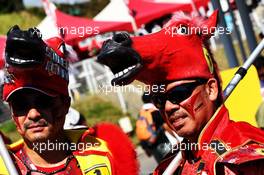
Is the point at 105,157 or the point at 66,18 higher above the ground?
the point at 66,18

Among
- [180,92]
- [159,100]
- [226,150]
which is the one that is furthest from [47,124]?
[226,150]

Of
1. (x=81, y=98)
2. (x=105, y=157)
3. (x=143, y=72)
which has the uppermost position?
(x=143, y=72)

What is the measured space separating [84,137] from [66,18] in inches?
275

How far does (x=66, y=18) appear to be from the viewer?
398 inches

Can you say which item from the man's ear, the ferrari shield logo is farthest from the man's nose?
the man's ear

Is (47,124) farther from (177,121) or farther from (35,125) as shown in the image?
(177,121)

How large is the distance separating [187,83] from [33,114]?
766mm

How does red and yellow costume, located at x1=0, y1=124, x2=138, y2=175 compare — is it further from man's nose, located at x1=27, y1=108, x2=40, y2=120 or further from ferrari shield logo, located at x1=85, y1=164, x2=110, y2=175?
man's nose, located at x1=27, y1=108, x2=40, y2=120

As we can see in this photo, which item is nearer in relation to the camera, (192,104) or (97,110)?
(192,104)

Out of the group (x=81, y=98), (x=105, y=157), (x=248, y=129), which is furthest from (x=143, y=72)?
(x=81, y=98)

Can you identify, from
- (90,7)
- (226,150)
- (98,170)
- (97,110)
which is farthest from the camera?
(90,7)

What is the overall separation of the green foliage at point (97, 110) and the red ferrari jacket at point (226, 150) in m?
10.1

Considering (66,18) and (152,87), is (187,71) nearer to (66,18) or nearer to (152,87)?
(152,87)

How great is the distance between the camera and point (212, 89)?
262 centimetres
